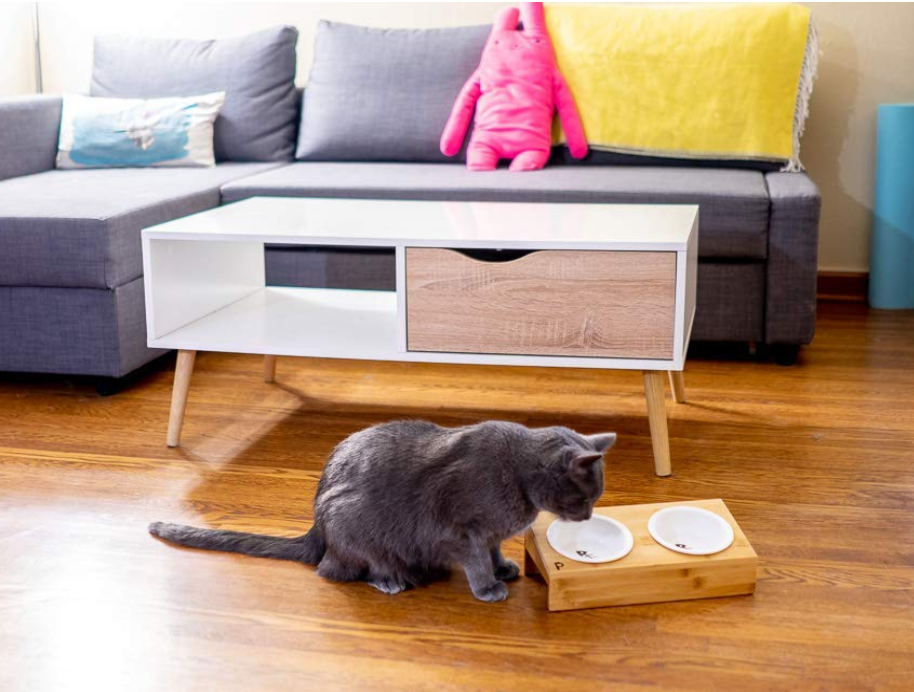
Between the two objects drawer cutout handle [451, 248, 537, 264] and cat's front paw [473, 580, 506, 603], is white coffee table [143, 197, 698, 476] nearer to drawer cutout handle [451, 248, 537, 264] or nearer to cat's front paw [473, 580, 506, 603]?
drawer cutout handle [451, 248, 537, 264]

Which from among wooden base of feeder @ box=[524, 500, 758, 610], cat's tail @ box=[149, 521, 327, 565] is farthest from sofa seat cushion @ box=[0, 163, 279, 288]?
wooden base of feeder @ box=[524, 500, 758, 610]

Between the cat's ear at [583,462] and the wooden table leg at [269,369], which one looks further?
the wooden table leg at [269,369]

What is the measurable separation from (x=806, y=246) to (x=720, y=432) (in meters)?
0.64

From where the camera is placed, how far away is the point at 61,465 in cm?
199

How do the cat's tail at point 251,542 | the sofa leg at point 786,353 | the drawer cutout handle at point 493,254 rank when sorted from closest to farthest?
1. the cat's tail at point 251,542
2. the drawer cutout handle at point 493,254
3. the sofa leg at point 786,353

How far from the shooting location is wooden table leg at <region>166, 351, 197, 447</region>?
206 cm

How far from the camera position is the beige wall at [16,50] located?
3568 mm

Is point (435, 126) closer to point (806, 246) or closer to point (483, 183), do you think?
point (483, 183)

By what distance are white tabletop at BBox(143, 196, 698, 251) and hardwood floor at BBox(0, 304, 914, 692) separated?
0.42m

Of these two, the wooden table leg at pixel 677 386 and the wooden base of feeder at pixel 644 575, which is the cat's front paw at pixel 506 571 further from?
the wooden table leg at pixel 677 386

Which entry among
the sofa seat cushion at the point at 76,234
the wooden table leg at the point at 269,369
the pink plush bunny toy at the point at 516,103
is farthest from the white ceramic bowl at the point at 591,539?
the pink plush bunny toy at the point at 516,103

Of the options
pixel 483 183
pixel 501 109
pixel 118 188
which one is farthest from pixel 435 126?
pixel 118 188

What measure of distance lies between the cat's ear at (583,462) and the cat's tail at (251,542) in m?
0.40

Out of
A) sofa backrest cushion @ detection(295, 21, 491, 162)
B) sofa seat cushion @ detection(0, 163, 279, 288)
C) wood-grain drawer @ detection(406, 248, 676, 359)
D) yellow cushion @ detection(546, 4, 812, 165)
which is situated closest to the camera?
wood-grain drawer @ detection(406, 248, 676, 359)
